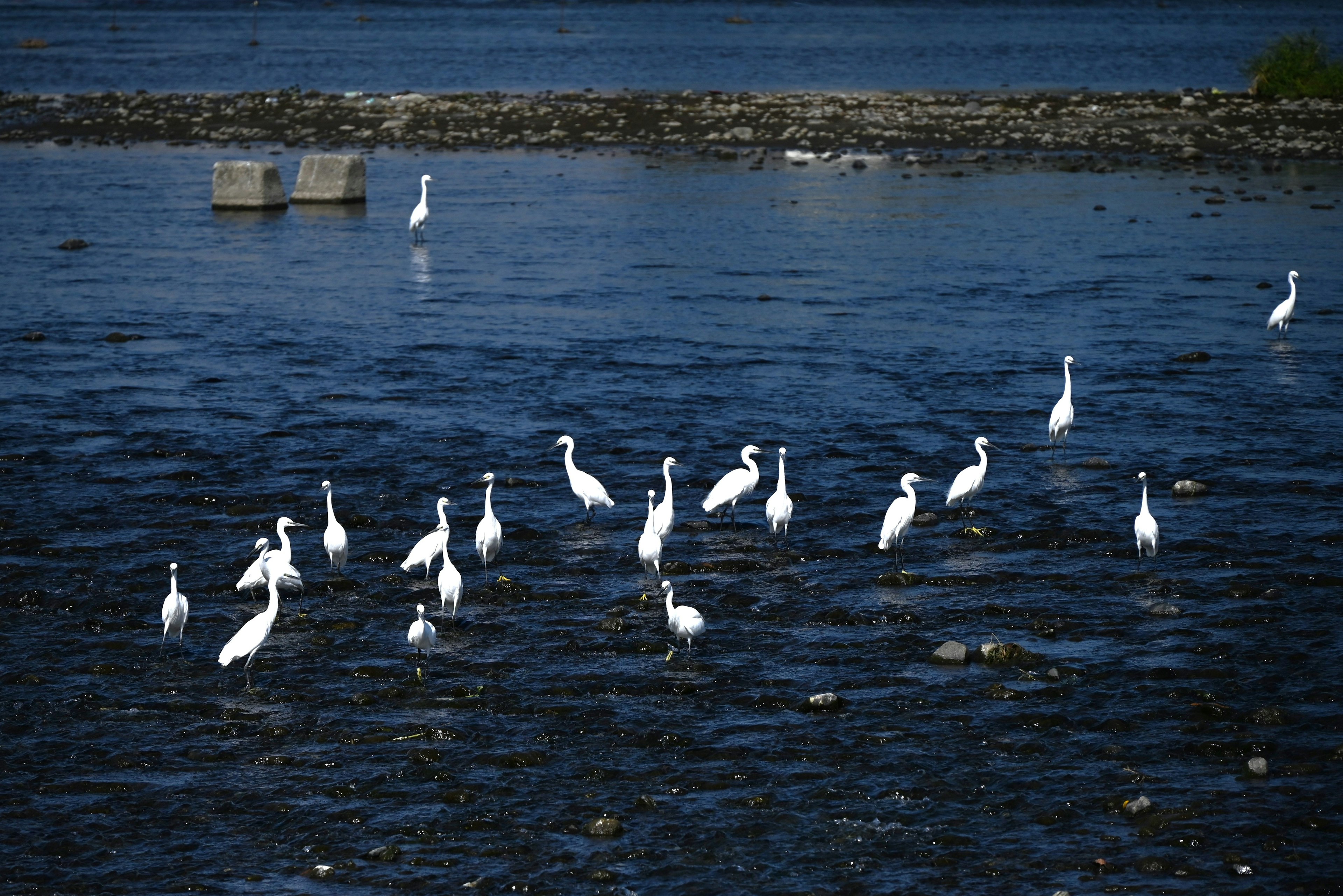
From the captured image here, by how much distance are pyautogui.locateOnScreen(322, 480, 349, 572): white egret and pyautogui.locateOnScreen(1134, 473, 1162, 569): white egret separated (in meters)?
6.61

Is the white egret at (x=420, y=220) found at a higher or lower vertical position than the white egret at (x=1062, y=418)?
higher

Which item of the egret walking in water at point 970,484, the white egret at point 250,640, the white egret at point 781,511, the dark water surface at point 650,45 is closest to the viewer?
the white egret at point 250,640

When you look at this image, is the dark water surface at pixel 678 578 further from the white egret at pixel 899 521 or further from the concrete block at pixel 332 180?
the concrete block at pixel 332 180

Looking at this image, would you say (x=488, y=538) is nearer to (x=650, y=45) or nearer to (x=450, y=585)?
(x=450, y=585)

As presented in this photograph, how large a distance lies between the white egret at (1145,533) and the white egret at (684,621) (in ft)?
12.9

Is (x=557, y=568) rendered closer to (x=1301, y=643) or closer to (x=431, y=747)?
(x=431, y=747)

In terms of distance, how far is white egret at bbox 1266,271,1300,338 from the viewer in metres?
20.5

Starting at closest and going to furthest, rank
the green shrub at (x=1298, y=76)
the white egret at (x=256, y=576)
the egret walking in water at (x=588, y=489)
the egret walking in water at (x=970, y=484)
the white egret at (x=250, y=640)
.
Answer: the white egret at (x=250, y=640), the white egret at (x=256, y=576), the egret walking in water at (x=970, y=484), the egret walking in water at (x=588, y=489), the green shrub at (x=1298, y=76)

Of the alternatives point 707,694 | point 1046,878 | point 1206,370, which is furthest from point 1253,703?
point 1206,370

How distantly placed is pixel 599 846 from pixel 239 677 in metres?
3.64

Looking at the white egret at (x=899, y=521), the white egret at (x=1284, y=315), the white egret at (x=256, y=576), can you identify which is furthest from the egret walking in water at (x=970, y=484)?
the white egret at (x=1284, y=315)

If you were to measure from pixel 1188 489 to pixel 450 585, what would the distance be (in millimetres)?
7291

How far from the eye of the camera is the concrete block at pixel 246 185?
105ft

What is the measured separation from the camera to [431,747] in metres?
9.89
